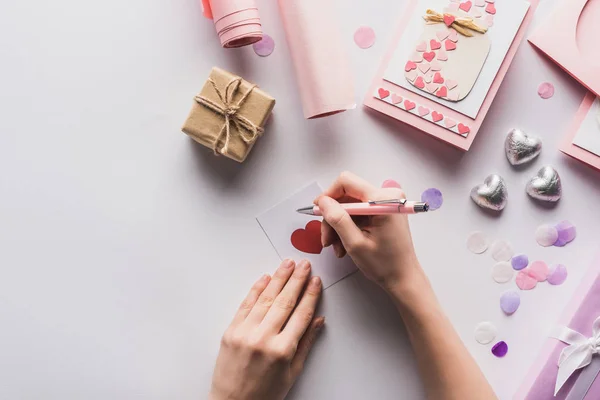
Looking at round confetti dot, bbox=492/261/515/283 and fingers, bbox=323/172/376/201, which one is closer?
fingers, bbox=323/172/376/201

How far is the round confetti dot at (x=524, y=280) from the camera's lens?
36.2 inches

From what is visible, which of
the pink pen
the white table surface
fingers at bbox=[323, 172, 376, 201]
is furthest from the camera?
the white table surface

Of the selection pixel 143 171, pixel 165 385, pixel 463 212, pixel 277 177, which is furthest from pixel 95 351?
pixel 463 212

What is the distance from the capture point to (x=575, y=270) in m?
0.93

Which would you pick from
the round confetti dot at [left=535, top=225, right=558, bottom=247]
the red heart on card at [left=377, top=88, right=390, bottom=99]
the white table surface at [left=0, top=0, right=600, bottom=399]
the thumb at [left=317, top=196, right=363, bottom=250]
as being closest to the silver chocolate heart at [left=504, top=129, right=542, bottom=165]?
the white table surface at [left=0, top=0, right=600, bottom=399]

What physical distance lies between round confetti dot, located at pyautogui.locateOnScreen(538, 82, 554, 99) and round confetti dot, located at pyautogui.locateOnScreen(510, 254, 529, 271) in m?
0.28

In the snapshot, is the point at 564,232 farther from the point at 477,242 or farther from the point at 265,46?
the point at 265,46

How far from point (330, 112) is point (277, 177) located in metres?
0.14

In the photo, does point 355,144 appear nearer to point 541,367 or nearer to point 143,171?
point 143,171

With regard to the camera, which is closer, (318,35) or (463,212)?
(318,35)

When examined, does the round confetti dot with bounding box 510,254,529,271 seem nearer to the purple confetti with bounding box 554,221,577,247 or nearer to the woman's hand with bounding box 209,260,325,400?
the purple confetti with bounding box 554,221,577,247

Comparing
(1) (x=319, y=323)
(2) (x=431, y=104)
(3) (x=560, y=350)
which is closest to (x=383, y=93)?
(2) (x=431, y=104)

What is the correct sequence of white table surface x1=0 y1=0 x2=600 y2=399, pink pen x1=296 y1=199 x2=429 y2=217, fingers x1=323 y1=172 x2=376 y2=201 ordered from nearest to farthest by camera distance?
pink pen x1=296 y1=199 x2=429 y2=217, fingers x1=323 y1=172 x2=376 y2=201, white table surface x1=0 y1=0 x2=600 y2=399

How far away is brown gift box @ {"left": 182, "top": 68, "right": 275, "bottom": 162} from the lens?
0.82 meters
